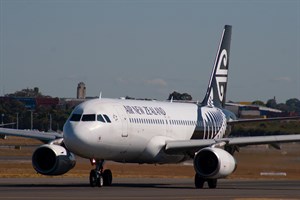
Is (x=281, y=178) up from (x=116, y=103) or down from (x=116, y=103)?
down

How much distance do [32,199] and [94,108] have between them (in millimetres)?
11040

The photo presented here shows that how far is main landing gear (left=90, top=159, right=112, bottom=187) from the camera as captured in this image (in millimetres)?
43312

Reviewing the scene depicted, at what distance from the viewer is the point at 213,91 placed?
189 ft

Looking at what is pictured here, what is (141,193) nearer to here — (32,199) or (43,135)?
(32,199)

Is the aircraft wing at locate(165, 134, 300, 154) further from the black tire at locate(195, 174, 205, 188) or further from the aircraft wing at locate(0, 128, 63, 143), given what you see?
the aircraft wing at locate(0, 128, 63, 143)

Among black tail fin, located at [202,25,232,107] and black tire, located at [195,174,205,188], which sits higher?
black tail fin, located at [202,25,232,107]

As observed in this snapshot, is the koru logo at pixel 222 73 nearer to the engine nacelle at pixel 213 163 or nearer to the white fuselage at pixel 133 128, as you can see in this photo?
the white fuselage at pixel 133 128

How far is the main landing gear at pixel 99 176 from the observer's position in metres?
43.3

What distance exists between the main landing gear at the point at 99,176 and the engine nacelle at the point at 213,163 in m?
3.94

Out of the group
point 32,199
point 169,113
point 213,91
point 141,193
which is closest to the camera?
point 32,199

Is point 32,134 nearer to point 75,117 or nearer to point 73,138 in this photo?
point 75,117

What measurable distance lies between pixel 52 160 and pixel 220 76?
15474 millimetres

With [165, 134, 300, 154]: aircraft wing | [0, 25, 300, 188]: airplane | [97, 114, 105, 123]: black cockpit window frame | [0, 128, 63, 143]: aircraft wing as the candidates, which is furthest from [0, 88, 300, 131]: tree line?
[97, 114, 105, 123]: black cockpit window frame

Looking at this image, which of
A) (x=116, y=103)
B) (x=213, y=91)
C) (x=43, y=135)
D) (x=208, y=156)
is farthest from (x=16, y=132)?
(x=213, y=91)
